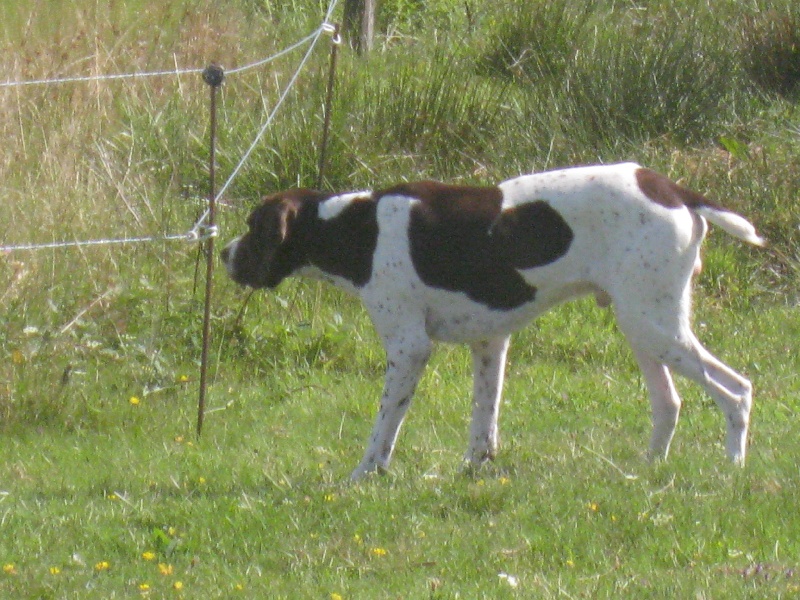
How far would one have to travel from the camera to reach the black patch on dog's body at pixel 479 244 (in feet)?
18.9

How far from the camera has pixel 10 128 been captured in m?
10.0

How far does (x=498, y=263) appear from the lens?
5820 mm

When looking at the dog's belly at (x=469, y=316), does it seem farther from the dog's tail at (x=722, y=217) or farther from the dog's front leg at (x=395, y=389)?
the dog's tail at (x=722, y=217)

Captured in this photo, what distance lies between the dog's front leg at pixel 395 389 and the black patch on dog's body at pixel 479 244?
0.88ft

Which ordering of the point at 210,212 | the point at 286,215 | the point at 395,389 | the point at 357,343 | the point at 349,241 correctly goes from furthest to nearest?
the point at 357,343, the point at 210,212, the point at 286,215, the point at 349,241, the point at 395,389

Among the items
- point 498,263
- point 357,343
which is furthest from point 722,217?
point 357,343

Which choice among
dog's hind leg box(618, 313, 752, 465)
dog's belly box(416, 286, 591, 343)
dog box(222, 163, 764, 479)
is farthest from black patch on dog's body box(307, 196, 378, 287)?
dog's hind leg box(618, 313, 752, 465)

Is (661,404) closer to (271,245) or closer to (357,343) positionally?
(271,245)

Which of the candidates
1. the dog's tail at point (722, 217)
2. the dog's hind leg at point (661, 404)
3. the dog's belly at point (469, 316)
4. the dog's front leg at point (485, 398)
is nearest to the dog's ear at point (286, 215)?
the dog's belly at point (469, 316)

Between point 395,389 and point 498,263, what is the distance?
70cm

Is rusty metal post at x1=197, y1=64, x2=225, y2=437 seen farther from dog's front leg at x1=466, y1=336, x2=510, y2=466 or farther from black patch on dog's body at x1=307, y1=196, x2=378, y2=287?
dog's front leg at x1=466, y1=336, x2=510, y2=466

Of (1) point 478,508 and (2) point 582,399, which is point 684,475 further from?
(2) point 582,399

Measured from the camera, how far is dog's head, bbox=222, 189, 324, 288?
6.19 meters

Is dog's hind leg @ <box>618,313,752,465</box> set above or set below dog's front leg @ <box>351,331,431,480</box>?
above
